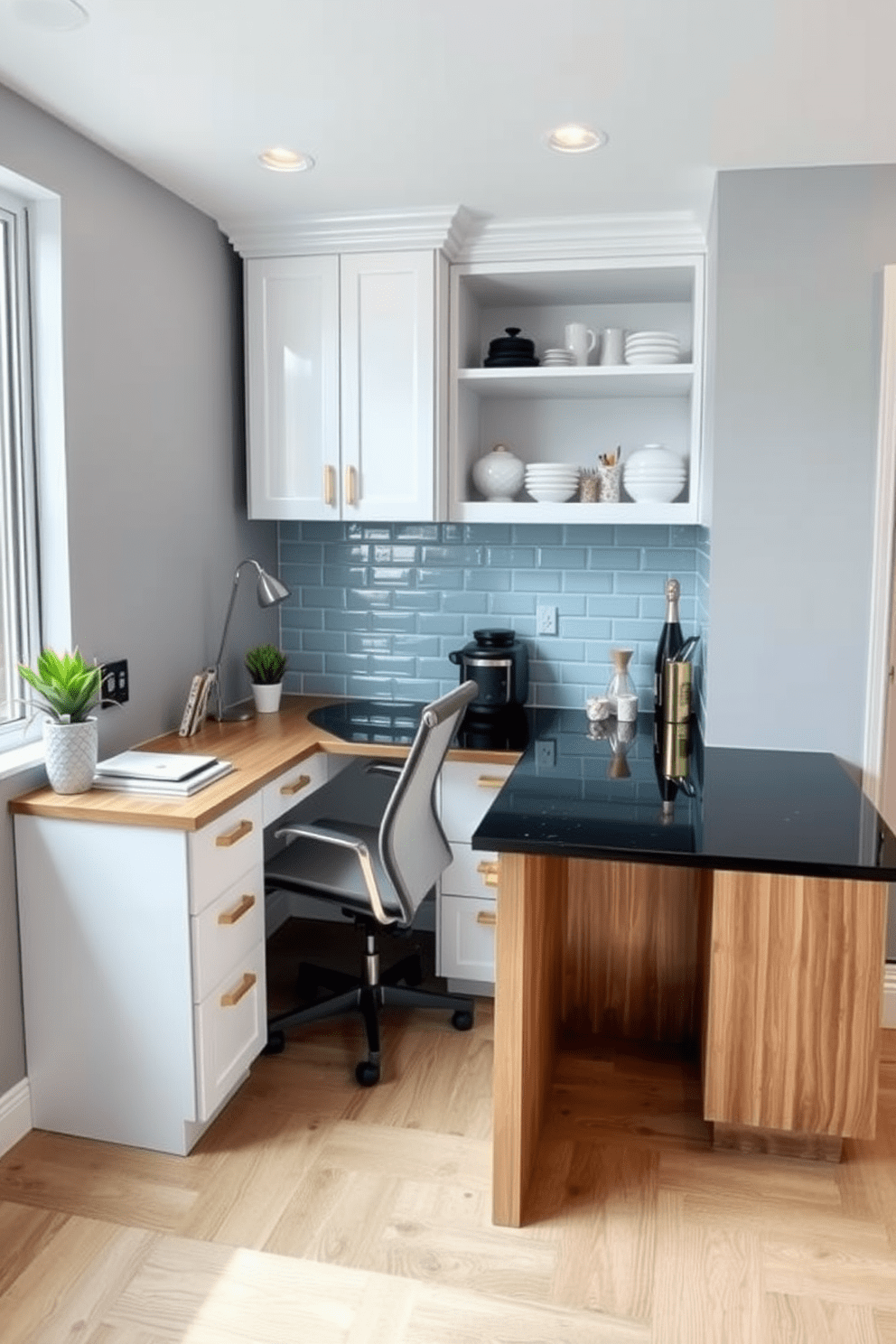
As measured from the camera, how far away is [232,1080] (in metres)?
2.42

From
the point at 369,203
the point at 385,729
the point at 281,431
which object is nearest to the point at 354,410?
the point at 281,431

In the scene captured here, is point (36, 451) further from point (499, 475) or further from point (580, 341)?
point (580, 341)

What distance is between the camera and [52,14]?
1.77 meters

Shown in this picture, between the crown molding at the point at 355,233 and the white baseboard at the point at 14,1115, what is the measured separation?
2.31 m

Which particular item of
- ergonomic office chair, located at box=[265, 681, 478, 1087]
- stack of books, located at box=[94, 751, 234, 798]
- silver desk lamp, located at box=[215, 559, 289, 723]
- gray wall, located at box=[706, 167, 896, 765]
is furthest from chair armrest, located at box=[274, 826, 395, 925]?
gray wall, located at box=[706, 167, 896, 765]

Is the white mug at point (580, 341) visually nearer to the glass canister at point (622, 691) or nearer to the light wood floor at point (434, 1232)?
the glass canister at point (622, 691)

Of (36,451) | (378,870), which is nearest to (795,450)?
(378,870)

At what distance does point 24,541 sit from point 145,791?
637 millimetres

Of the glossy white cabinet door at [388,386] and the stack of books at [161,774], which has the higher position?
the glossy white cabinet door at [388,386]

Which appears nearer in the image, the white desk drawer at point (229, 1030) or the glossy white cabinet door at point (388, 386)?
the white desk drawer at point (229, 1030)

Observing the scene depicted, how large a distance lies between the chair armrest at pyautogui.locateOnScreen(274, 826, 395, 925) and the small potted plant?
719mm

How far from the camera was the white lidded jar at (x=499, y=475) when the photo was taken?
3189 mm

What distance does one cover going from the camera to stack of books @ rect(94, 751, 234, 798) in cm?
230

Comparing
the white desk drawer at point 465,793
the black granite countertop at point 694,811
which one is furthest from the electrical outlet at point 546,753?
the white desk drawer at point 465,793
